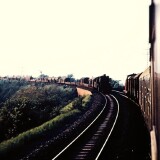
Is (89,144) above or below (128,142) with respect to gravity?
below

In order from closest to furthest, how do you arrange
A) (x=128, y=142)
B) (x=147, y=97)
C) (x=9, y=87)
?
(x=147, y=97) → (x=128, y=142) → (x=9, y=87)

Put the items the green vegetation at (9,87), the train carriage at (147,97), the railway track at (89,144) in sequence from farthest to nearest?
the green vegetation at (9,87), the railway track at (89,144), the train carriage at (147,97)

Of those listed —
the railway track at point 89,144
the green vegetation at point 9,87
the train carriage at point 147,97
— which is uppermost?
the green vegetation at point 9,87

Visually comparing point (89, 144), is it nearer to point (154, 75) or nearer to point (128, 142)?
point (128, 142)

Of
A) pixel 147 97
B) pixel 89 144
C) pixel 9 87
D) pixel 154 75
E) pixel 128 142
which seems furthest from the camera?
pixel 9 87

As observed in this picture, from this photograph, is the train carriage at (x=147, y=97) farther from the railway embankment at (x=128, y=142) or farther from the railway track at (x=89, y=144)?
the railway track at (x=89, y=144)

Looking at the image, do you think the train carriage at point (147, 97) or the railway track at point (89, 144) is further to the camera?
the railway track at point (89, 144)

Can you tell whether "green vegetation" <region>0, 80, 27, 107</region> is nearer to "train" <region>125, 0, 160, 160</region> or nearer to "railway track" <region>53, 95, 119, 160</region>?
"railway track" <region>53, 95, 119, 160</region>

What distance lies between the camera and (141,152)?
46.5 ft

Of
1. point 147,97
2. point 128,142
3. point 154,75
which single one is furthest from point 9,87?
point 154,75

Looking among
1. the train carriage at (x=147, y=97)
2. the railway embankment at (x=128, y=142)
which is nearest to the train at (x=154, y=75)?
the train carriage at (x=147, y=97)

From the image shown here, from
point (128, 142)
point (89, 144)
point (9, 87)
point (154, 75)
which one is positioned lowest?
point (89, 144)

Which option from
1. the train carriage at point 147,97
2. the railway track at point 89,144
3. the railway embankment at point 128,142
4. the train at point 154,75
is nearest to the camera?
the train at point 154,75

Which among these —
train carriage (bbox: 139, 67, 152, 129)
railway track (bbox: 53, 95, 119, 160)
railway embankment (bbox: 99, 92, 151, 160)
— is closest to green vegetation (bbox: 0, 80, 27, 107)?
railway track (bbox: 53, 95, 119, 160)
